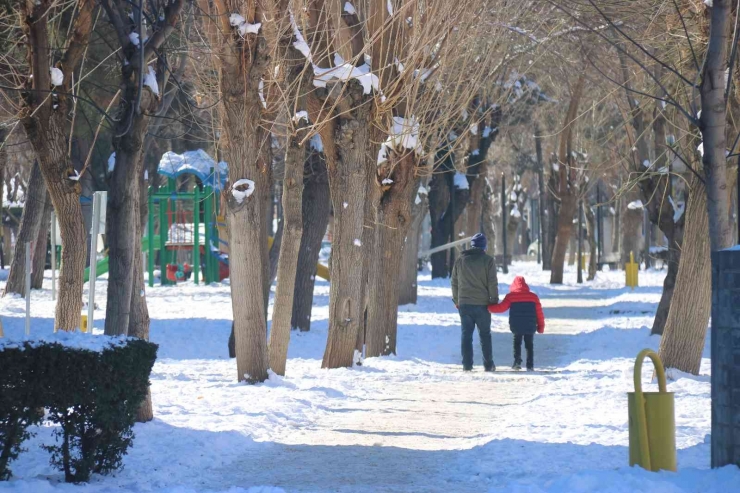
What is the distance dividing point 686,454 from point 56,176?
5831 mm

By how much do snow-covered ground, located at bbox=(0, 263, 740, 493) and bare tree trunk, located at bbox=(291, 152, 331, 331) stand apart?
206cm

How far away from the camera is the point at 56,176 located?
966 centimetres

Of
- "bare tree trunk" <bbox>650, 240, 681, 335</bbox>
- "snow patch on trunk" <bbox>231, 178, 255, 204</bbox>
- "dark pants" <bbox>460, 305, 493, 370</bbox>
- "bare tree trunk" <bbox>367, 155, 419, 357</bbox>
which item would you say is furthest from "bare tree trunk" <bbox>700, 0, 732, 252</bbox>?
"bare tree trunk" <bbox>650, 240, 681, 335</bbox>

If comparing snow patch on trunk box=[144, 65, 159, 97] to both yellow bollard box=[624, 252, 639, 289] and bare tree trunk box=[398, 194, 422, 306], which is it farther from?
yellow bollard box=[624, 252, 639, 289]

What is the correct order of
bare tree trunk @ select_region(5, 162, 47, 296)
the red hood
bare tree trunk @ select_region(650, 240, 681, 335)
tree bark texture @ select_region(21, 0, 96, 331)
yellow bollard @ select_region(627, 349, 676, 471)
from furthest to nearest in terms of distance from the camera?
bare tree trunk @ select_region(5, 162, 47, 296)
bare tree trunk @ select_region(650, 240, 681, 335)
the red hood
tree bark texture @ select_region(21, 0, 96, 331)
yellow bollard @ select_region(627, 349, 676, 471)

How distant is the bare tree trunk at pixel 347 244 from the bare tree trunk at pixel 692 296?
13.9 feet

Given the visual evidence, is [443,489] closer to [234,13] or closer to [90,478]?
[90,478]

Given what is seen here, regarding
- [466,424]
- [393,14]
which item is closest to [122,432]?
[466,424]

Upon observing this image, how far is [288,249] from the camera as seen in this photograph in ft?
→ 44.2

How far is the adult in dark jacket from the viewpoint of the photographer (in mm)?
14672

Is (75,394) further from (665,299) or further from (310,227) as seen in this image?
(665,299)

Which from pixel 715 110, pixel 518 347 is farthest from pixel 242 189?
pixel 715 110

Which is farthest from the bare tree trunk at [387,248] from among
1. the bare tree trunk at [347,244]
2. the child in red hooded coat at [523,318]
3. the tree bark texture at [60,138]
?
the tree bark texture at [60,138]

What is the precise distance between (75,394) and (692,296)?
7.95 m
